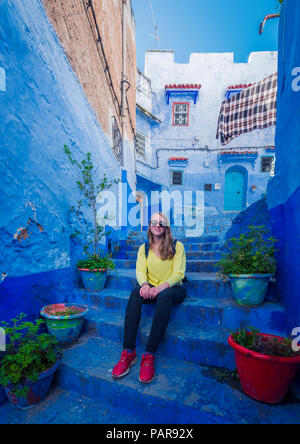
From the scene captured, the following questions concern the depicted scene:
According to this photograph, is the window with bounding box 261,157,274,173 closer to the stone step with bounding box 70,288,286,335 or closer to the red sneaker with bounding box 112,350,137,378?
the stone step with bounding box 70,288,286,335

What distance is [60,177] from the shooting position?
249 centimetres

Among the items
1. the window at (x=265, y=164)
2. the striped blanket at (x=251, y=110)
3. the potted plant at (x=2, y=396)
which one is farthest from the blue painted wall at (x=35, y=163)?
the window at (x=265, y=164)

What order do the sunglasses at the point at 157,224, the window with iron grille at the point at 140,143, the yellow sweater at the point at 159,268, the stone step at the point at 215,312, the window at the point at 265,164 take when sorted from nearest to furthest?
the stone step at the point at 215,312 < the yellow sweater at the point at 159,268 < the sunglasses at the point at 157,224 < the window with iron grille at the point at 140,143 < the window at the point at 265,164

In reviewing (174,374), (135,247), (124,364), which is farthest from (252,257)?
(135,247)

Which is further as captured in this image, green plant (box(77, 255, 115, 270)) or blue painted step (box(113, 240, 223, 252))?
blue painted step (box(113, 240, 223, 252))

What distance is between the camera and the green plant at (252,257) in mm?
2025

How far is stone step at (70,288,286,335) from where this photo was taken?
1.93 m

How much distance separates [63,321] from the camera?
202 centimetres

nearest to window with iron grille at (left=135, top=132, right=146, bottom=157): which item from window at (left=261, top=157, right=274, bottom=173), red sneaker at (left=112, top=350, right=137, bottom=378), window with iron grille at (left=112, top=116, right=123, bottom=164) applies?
window with iron grille at (left=112, top=116, right=123, bottom=164)

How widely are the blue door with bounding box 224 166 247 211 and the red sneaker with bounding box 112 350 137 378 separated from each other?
1012cm

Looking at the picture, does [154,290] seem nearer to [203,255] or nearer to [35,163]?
[35,163]

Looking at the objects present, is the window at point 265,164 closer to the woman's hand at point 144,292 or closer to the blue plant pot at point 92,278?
the blue plant pot at point 92,278

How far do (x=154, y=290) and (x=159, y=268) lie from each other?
31 cm
